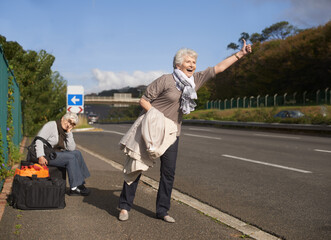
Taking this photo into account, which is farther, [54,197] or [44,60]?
[44,60]

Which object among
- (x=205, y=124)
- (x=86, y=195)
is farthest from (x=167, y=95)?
(x=205, y=124)

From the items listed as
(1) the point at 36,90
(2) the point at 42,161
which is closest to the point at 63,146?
(2) the point at 42,161

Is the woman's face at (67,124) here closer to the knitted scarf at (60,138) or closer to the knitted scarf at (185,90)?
the knitted scarf at (60,138)

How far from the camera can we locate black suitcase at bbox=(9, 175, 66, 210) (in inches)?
179

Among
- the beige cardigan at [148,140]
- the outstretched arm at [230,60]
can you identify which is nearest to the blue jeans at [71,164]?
the beige cardigan at [148,140]

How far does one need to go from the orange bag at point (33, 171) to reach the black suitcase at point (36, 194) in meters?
0.15

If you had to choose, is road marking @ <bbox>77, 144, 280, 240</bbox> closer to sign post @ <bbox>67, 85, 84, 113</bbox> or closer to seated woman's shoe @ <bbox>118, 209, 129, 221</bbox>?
seated woman's shoe @ <bbox>118, 209, 129, 221</bbox>

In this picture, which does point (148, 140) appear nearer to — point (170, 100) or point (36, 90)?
point (170, 100)

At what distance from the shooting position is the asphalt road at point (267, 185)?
436cm

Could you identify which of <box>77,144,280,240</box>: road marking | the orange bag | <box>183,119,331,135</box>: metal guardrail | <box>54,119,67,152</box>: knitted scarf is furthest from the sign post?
the orange bag

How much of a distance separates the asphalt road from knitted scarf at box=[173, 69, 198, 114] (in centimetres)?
152

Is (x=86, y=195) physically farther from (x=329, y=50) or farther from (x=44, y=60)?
(x=329, y=50)

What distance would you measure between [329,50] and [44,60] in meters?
28.8

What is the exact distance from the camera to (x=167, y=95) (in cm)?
413
